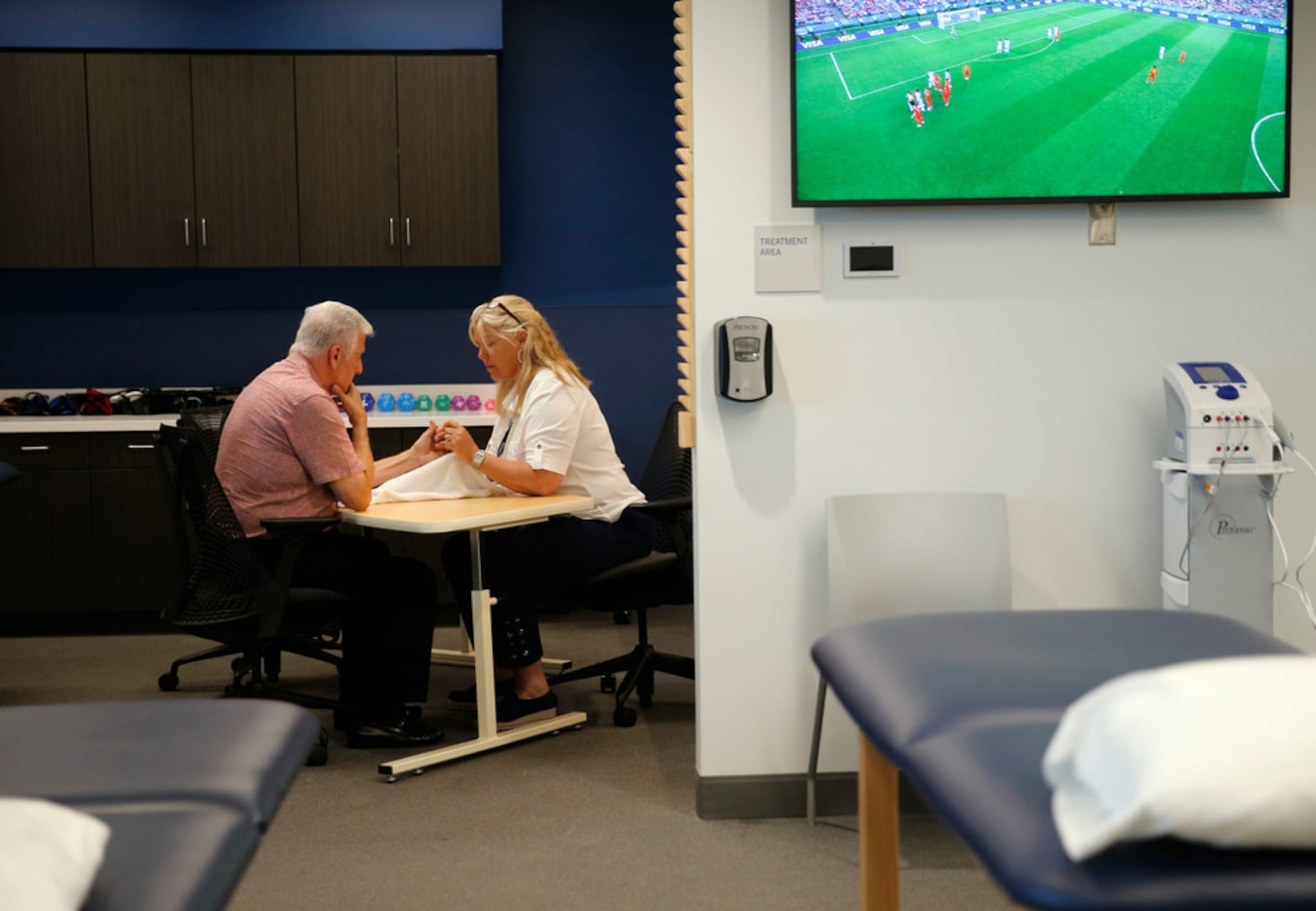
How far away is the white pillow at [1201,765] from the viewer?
0.90 metres

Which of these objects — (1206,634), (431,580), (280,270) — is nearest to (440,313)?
(280,270)

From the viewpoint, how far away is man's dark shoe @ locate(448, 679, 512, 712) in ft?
13.0

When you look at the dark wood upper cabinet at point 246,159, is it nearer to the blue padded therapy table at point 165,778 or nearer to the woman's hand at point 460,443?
the woman's hand at point 460,443

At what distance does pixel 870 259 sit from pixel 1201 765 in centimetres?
222

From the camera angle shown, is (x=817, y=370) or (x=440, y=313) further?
(x=440, y=313)

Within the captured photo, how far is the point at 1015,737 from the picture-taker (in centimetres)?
120

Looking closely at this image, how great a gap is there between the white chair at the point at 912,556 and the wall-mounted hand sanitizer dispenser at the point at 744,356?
0.31 m

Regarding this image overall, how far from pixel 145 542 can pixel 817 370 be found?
10.9ft

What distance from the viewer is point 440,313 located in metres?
5.88

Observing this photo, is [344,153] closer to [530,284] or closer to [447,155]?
[447,155]

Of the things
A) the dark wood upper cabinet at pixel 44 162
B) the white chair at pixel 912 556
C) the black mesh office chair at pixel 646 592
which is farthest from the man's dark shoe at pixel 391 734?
the dark wood upper cabinet at pixel 44 162

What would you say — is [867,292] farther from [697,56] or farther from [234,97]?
[234,97]

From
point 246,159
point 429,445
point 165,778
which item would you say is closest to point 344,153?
point 246,159

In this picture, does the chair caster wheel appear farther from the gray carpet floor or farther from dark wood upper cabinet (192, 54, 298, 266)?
dark wood upper cabinet (192, 54, 298, 266)
